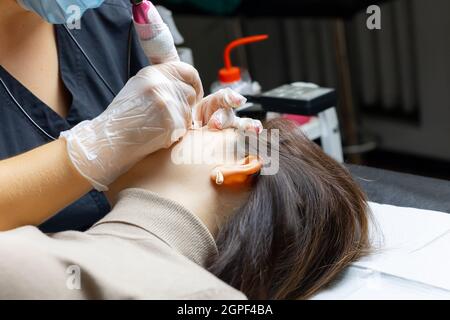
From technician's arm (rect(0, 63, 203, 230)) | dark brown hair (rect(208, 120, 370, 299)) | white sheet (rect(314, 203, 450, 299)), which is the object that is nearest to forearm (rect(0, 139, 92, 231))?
technician's arm (rect(0, 63, 203, 230))

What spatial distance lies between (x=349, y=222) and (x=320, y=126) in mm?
548

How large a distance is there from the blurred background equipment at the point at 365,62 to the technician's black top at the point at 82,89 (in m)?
1.01

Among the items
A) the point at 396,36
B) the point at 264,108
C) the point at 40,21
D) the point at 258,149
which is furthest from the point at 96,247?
the point at 396,36

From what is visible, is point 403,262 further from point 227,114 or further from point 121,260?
point 121,260

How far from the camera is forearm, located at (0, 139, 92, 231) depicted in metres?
1.15

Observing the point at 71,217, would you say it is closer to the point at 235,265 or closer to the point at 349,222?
the point at 235,265

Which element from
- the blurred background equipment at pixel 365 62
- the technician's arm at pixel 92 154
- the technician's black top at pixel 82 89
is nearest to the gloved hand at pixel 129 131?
the technician's arm at pixel 92 154

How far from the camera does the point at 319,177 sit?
1.21m

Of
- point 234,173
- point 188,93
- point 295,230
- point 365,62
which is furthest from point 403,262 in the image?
point 365,62

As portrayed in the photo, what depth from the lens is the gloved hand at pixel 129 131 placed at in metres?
1.14

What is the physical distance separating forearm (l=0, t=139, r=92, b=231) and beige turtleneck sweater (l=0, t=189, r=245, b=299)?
9cm

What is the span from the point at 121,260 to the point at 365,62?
7.40 feet

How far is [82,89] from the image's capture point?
1.45 meters

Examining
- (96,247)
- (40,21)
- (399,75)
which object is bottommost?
(399,75)
